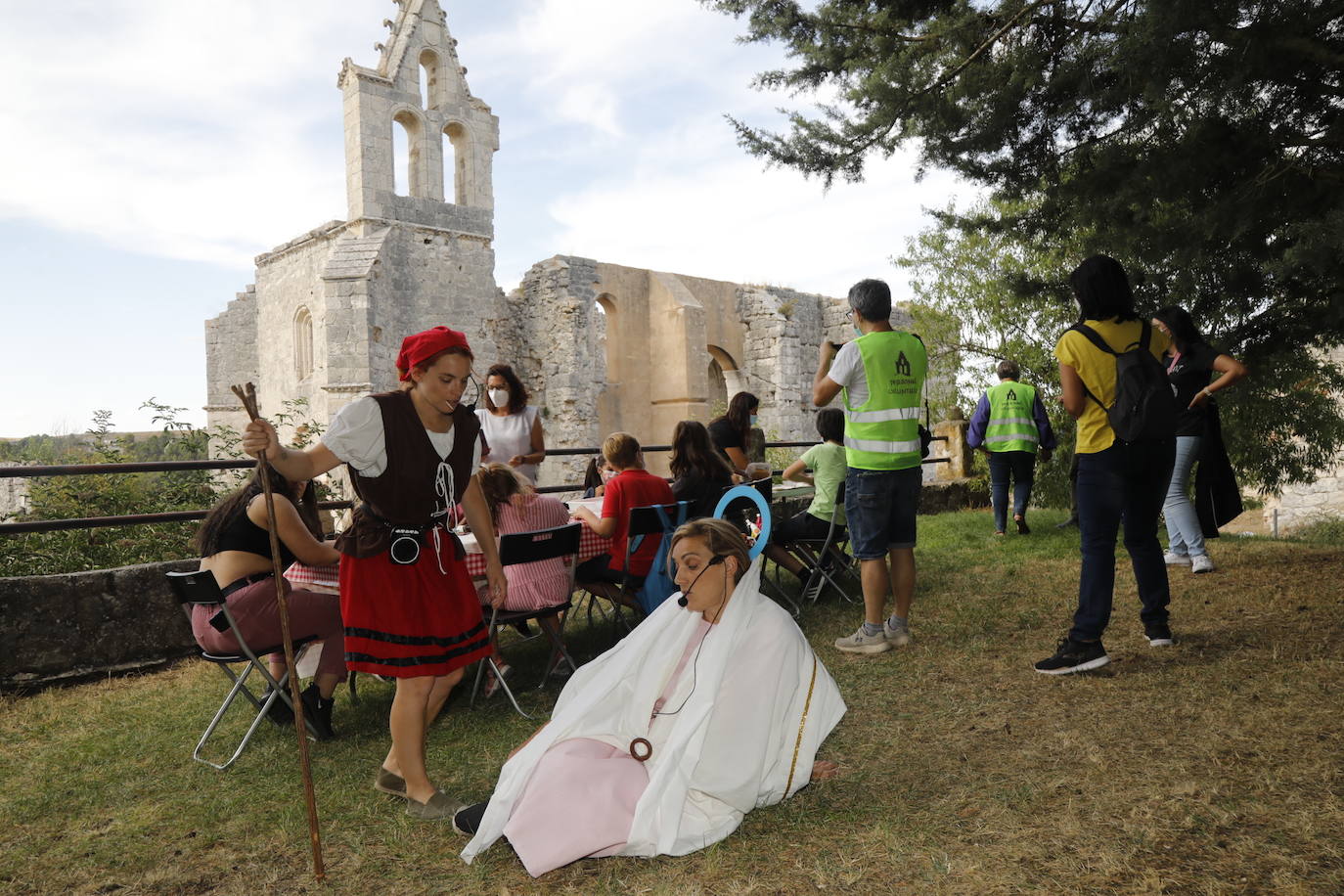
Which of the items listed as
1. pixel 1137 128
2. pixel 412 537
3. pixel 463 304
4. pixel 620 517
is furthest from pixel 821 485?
pixel 463 304

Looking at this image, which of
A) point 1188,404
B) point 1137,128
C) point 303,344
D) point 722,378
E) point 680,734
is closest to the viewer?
point 680,734

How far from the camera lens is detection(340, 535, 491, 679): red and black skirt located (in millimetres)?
2934

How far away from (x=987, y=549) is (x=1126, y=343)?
383 cm

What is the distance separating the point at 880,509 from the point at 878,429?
1.26ft

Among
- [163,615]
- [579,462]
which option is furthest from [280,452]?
[579,462]

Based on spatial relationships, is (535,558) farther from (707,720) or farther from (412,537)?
(707,720)

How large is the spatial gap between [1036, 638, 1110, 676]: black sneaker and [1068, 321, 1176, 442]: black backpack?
93 centimetres

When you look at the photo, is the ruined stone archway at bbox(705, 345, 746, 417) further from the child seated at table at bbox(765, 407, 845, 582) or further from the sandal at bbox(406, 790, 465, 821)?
the sandal at bbox(406, 790, 465, 821)

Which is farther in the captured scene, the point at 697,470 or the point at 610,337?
the point at 610,337

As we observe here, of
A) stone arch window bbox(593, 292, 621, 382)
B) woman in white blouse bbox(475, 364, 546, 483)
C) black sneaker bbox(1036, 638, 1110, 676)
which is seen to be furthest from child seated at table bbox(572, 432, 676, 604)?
stone arch window bbox(593, 292, 621, 382)

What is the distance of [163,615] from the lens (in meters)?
5.14

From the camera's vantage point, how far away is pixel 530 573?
4316mm

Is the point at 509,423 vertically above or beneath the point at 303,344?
beneath

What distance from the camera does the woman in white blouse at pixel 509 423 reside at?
226 inches
